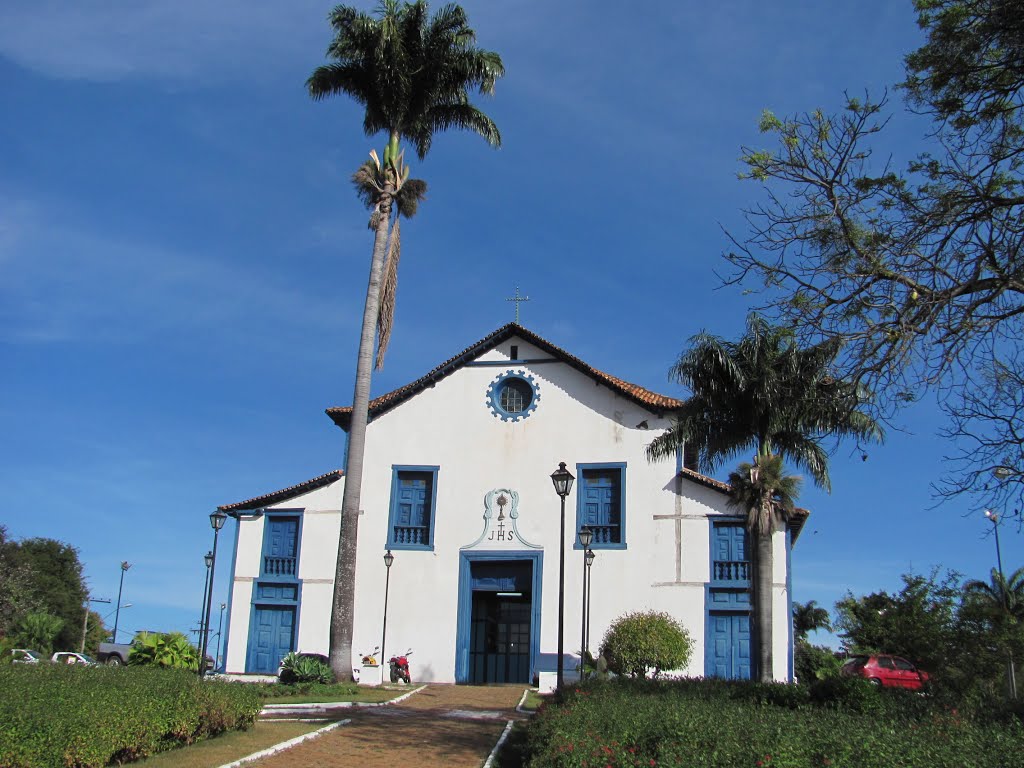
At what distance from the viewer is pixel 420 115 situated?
87.5 ft

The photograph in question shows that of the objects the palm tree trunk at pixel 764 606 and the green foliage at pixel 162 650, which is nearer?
the palm tree trunk at pixel 764 606

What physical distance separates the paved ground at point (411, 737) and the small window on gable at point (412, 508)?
7798 mm

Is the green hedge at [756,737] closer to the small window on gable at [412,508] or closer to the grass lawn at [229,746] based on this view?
the grass lawn at [229,746]

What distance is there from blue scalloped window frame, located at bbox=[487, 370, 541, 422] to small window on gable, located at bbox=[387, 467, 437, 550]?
258 centimetres

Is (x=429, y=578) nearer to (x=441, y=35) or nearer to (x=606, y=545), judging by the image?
(x=606, y=545)

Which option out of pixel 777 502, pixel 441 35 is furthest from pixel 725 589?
pixel 441 35

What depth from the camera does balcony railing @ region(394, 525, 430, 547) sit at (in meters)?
28.4

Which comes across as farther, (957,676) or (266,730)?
(957,676)

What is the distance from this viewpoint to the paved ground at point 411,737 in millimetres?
11852

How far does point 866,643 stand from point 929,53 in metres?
33.2

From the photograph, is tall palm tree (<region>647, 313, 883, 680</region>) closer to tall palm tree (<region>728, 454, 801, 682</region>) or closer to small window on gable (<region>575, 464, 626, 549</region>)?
tall palm tree (<region>728, 454, 801, 682</region>)

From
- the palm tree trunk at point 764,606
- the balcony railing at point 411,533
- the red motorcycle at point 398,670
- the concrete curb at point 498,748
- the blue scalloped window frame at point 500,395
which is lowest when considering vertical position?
the concrete curb at point 498,748

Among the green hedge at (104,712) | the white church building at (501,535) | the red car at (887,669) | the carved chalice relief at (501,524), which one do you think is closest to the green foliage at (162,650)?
the white church building at (501,535)

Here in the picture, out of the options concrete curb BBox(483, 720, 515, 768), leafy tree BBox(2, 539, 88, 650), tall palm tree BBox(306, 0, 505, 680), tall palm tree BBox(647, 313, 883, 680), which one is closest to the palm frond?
tall palm tree BBox(306, 0, 505, 680)
